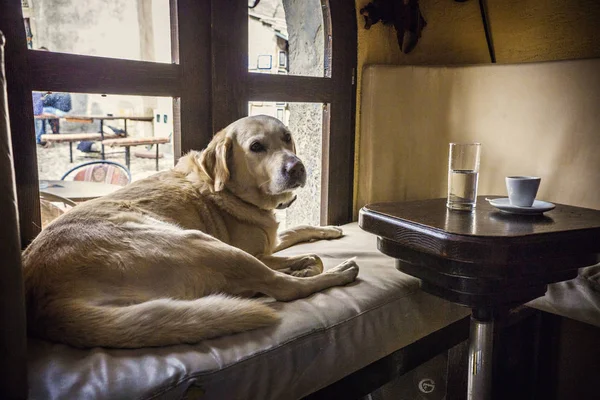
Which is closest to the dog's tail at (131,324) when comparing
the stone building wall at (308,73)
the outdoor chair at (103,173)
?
the stone building wall at (308,73)

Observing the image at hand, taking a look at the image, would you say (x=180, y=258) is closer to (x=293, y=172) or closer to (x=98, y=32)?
(x=293, y=172)

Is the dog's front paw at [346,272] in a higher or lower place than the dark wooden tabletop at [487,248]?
lower

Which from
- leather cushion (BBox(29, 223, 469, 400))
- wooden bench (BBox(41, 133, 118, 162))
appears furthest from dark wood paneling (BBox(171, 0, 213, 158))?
wooden bench (BBox(41, 133, 118, 162))

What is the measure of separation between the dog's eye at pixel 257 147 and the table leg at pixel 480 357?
0.94 m

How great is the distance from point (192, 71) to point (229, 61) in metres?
0.18

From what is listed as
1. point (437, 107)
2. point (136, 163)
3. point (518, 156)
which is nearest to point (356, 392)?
point (518, 156)

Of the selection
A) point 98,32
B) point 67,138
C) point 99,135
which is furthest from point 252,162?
point 99,135

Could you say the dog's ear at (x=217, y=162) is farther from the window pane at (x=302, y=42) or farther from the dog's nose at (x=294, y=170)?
the window pane at (x=302, y=42)

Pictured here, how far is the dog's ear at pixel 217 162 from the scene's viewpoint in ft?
5.59

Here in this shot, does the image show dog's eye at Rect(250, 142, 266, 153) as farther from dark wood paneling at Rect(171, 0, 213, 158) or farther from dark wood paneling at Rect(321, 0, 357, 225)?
dark wood paneling at Rect(321, 0, 357, 225)

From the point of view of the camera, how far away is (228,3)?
1953mm

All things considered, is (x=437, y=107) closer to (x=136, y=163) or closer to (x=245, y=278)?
(x=245, y=278)

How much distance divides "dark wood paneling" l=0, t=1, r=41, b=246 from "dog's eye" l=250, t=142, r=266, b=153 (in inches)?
29.5

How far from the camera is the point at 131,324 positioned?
3.49ft
